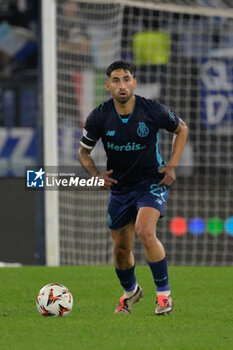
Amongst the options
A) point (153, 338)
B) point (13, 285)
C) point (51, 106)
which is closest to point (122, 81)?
point (153, 338)

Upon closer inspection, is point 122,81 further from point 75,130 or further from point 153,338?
point 75,130

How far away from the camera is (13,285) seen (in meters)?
8.65

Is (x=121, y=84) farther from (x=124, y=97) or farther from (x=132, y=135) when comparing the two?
(x=132, y=135)

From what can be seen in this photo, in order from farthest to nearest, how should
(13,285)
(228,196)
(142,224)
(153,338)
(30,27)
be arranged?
(30,27)
(228,196)
(13,285)
(142,224)
(153,338)

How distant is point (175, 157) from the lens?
639cm

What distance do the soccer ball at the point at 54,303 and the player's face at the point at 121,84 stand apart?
1.41 meters

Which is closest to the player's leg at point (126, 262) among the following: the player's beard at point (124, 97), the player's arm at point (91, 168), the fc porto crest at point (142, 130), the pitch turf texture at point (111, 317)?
the pitch turf texture at point (111, 317)

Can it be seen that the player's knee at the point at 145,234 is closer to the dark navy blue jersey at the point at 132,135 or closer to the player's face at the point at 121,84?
the dark navy blue jersey at the point at 132,135

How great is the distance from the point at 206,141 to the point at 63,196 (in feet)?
8.41

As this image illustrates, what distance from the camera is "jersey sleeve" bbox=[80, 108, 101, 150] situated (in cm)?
650

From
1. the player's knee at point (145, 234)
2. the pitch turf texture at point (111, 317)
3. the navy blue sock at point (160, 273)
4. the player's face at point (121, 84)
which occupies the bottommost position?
the pitch turf texture at point (111, 317)

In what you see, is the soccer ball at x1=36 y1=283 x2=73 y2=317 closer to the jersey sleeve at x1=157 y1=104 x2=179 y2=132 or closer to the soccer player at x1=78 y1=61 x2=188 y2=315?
the soccer player at x1=78 y1=61 x2=188 y2=315

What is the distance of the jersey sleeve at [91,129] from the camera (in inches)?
256

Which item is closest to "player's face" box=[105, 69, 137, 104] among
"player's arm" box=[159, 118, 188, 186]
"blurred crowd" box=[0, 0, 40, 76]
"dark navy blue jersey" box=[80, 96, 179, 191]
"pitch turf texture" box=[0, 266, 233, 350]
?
"dark navy blue jersey" box=[80, 96, 179, 191]
